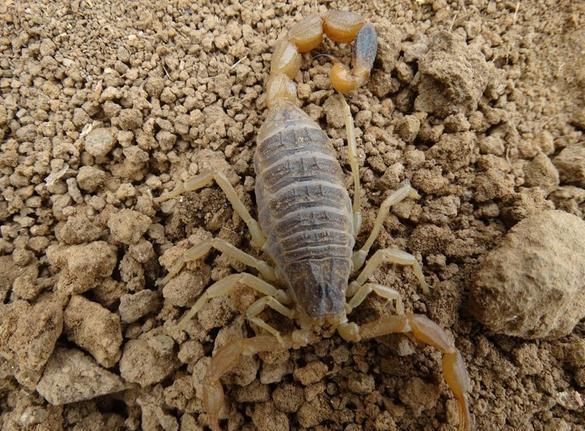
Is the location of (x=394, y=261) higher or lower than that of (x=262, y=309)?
higher

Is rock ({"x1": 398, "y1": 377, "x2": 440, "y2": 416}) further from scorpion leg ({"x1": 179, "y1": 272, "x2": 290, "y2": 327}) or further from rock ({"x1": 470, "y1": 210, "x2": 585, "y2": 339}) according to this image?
scorpion leg ({"x1": 179, "y1": 272, "x2": 290, "y2": 327})

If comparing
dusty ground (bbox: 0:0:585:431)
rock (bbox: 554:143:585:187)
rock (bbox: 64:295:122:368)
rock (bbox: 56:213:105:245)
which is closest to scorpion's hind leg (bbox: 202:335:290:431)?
dusty ground (bbox: 0:0:585:431)

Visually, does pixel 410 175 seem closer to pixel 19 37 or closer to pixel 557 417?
pixel 557 417

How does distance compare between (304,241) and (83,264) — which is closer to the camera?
(83,264)

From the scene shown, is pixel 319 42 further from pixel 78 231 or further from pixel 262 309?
pixel 78 231

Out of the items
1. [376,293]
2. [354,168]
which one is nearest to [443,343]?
[376,293]

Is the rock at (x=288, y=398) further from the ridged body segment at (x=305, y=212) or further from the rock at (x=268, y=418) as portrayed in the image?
the ridged body segment at (x=305, y=212)

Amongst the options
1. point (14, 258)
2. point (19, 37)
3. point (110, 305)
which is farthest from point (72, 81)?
point (110, 305)
